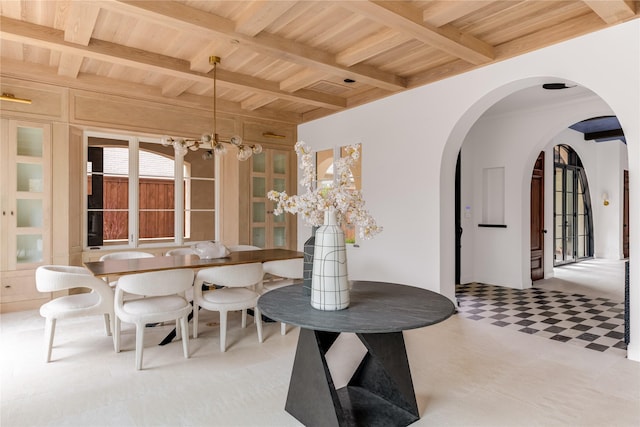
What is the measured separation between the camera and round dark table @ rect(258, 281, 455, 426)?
1.85m

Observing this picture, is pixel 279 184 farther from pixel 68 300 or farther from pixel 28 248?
pixel 68 300

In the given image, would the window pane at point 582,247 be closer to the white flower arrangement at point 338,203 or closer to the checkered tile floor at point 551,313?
the checkered tile floor at point 551,313

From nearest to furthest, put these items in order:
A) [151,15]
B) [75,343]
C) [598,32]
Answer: [151,15], [598,32], [75,343]

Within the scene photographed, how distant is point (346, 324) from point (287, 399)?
2.78ft

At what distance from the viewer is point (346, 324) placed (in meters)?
1.77

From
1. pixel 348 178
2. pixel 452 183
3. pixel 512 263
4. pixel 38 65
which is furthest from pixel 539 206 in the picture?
pixel 38 65

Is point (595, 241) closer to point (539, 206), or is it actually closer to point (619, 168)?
point (619, 168)

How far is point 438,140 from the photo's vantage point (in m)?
4.28

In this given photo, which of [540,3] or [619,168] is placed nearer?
[540,3]

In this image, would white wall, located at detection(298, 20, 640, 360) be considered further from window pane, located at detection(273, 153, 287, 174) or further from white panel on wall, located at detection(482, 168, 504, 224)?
window pane, located at detection(273, 153, 287, 174)

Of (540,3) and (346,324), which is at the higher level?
(540,3)

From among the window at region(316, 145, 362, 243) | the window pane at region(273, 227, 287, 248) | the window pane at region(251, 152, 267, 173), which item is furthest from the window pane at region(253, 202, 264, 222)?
the window at region(316, 145, 362, 243)

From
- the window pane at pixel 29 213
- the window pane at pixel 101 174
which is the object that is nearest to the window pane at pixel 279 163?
the window pane at pixel 101 174

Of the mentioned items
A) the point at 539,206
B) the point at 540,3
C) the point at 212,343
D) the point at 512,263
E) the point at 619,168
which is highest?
the point at 540,3
